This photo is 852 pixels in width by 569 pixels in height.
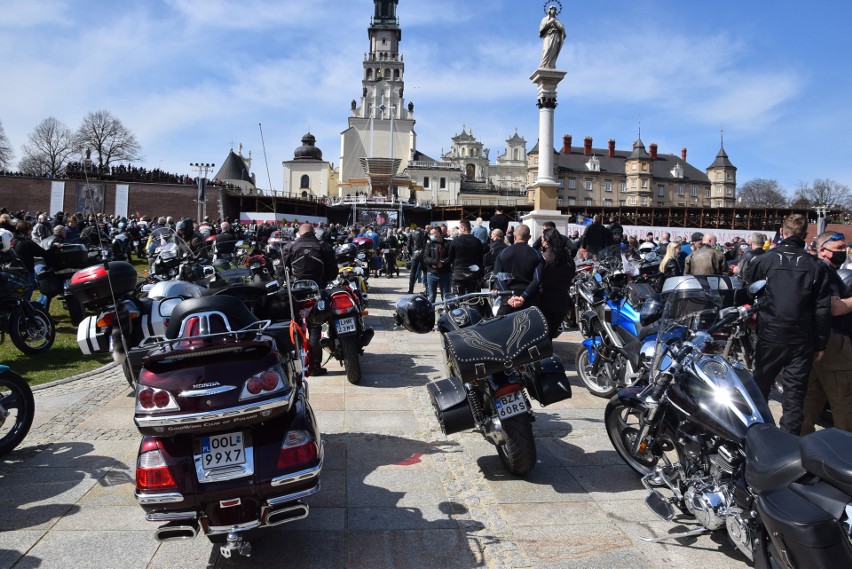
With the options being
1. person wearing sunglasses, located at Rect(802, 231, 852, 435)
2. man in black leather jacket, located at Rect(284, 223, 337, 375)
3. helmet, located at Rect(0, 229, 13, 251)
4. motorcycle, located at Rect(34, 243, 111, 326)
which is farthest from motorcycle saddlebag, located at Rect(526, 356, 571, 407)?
helmet, located at Rect(0, 229, 13, 251)

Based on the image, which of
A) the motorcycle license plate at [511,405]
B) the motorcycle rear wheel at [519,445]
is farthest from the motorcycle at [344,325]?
the motorcycle license plate at [511,405]

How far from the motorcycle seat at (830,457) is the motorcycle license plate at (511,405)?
1.87m

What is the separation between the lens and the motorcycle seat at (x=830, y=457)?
218 centimetres

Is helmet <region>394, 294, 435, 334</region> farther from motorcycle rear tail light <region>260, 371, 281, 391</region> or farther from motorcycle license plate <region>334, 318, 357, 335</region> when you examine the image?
motorcycle rear tail light <region>260, 371, 281, 391</region>

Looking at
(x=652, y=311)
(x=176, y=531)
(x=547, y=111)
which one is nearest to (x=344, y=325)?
(x=652, y=311)

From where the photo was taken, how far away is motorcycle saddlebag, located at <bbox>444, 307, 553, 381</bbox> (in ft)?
13.2

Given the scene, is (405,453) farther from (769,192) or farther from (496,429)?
(769,192)

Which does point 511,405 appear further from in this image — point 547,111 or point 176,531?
point 547,111

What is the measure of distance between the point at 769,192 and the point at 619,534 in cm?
9874

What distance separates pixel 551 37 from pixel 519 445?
20.0 meters

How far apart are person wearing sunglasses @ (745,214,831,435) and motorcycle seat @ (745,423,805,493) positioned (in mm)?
2188

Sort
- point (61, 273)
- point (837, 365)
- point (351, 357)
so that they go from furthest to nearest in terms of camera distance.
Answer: point (61, 273) < point (351, 357) < point (837, 365)

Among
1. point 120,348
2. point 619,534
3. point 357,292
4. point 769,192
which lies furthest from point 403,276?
point 769,192

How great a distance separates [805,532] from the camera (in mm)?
2201
